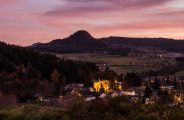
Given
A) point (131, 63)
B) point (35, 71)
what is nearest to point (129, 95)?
point (35, 71)

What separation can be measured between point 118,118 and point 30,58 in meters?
60.6

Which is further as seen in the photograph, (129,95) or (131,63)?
(131,63)

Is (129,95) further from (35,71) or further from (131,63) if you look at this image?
(131,63)

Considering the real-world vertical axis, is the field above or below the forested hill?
below

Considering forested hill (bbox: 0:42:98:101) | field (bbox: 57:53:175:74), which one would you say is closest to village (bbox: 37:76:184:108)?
forested hill (bbox: 0:42:98:101)

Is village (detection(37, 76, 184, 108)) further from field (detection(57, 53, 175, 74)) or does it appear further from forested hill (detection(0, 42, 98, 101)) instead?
field (detection(57, 53, 175, 74))

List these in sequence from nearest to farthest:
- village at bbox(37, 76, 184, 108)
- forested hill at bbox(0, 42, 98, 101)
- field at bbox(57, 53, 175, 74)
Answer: village at bbox(37, 76, 184, 108), forested hill at bbox(0, 42, 98, 101), field at bbox(57, 53, 175, 74)

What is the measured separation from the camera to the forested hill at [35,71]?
183ft

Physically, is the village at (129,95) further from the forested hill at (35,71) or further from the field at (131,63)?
the field at (131,63)

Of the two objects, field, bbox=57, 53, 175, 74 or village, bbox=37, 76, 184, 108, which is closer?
village, bbox=37, 76, 184, 108

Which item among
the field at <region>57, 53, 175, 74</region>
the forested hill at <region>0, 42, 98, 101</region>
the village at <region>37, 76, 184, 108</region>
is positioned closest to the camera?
the village at <region>37, 76, 184, 108</region>

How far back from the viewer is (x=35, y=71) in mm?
63156

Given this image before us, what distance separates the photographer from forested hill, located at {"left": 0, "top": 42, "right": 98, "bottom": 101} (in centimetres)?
5584

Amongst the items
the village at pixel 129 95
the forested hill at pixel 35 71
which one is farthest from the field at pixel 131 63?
the village at pixel 129 95
